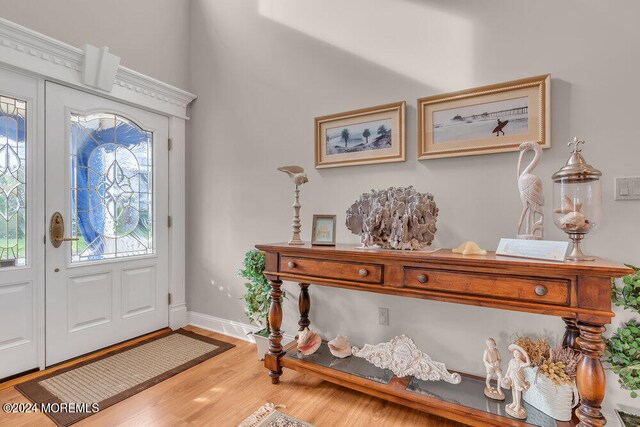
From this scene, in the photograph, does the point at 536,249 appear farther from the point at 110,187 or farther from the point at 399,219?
the point at 110,187

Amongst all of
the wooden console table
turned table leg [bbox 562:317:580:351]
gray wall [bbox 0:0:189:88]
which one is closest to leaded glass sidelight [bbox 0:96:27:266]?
gray wall [bbox 0:0:189:88]

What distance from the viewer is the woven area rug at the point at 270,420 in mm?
1616

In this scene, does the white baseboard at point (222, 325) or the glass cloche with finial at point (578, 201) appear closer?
the glass cloche with finial at point (578, 201)

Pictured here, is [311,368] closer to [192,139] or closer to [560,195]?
[560,195]

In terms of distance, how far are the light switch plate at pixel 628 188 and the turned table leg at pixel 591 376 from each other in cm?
75

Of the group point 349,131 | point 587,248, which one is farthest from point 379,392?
point 349,131

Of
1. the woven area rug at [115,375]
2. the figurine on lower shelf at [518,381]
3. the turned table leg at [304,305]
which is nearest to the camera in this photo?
the figurine on lower shelf at [518,381]

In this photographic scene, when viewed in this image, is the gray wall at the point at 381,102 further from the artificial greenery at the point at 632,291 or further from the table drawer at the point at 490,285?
the table drawer at the point at 490,285

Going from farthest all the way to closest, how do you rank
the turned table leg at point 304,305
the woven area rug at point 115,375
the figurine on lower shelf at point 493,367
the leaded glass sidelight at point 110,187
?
1. the leaded glass sidelight at point 110,187
2. the turned table leg at point 304,305
3. the woven area rug at point 115,375
4. the figurine on lower shelf at point 493,367

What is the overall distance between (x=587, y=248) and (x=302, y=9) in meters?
2.51

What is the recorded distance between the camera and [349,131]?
223 cm

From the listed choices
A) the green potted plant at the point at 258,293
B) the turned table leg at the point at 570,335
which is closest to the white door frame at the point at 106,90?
the green potted plant at the point at 258,293

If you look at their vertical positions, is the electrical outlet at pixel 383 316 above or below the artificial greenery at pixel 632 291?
below

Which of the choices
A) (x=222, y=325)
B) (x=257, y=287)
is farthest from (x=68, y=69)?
(x=222, y=325)
